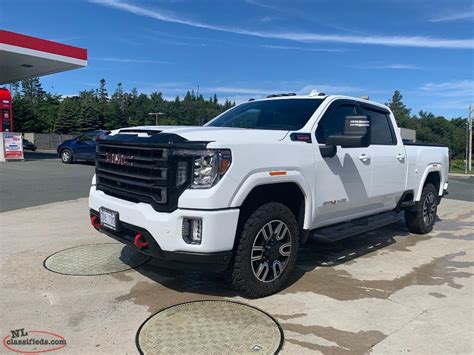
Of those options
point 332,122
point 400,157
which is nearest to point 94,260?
point 332,122

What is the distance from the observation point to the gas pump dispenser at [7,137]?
1925cm

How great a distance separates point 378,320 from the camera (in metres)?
3.59

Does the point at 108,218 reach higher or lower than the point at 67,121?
lower

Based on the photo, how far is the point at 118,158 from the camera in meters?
4.09

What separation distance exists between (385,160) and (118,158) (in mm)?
3492

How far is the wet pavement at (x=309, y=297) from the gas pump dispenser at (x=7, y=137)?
15.3 metres

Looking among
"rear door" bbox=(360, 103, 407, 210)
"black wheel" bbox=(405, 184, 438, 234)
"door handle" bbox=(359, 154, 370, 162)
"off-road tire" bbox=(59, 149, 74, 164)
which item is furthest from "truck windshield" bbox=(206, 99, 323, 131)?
"off-road tire" bbox=(59, 149, 74, 164)

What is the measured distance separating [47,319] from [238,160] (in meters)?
2.08

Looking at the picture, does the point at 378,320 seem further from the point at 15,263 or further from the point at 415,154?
the point at 15,263

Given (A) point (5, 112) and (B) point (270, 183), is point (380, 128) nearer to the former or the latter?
(B) point (270, 183)

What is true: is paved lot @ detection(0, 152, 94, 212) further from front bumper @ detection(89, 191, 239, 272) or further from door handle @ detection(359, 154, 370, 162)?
door handle @ detection(359, 154, 370, 162)

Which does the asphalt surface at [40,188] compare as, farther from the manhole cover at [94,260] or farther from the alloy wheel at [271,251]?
the alloy wheel at [271,251]

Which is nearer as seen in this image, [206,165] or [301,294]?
[206,165]

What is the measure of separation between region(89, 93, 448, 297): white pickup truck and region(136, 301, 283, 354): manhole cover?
32cm
